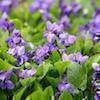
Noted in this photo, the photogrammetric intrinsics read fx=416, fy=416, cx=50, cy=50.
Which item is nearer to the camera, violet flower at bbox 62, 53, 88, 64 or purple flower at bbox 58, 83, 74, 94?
purple flower at bbox 58, 83, 74, 94

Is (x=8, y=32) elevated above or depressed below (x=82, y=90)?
above

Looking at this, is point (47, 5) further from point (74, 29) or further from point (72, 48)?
point (72, 48)

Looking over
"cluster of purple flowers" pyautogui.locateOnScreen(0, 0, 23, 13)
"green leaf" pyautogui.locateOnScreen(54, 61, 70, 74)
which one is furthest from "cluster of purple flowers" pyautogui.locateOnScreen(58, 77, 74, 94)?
"cluster of purple flowers" pyautogui.locateOnScreen(0, 0, 23, 13)

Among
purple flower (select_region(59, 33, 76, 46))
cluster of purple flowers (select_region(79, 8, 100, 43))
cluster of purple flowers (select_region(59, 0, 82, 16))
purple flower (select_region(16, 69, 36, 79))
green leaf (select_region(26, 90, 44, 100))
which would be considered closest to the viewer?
green leaf (select_region(26, 90, 44, 100))

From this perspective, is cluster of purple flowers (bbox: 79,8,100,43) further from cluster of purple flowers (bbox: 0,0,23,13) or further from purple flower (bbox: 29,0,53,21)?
cluster of purple flowers (bbox: 0,0,23,13)

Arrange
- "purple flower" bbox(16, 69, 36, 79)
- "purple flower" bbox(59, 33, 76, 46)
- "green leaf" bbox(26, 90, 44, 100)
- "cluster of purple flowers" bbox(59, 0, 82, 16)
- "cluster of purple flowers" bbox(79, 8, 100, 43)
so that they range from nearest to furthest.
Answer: "green leaf" bbox(26, 90, 44, 100)
"purple flower" bbox(16, 69, 36, 79)
"purple flower" bbox(59, 33, 76, 46)
"cluster of purple flowers" bbox(79, 8, 100, 43)
"cluster of purple flowers" bbox(59, 0, 82, 16)

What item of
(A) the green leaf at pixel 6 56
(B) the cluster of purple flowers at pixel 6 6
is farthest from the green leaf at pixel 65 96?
(B) the cluster of purple flowers at pixel 6 6

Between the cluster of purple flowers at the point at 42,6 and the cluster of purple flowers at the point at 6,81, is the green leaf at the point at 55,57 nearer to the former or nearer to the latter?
the cluster of purple flowers at the point at 6,81

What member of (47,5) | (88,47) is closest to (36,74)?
(88,47)
